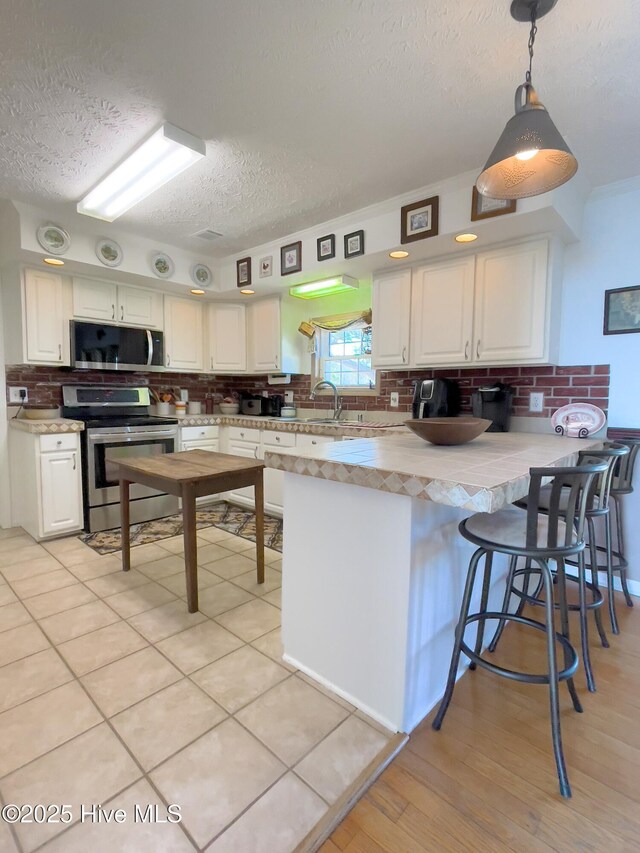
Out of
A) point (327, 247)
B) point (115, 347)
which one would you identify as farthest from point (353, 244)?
point (115, 347)

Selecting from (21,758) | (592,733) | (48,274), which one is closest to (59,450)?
(48,274)

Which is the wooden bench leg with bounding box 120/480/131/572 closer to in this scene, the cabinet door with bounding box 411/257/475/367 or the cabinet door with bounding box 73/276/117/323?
the cabinet door with bounding box 73/276/117/323

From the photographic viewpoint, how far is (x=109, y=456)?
3.39 metres

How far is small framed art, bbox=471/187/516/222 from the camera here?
2156 mm

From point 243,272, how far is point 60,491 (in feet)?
7.87

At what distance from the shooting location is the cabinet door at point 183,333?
3.98 meters

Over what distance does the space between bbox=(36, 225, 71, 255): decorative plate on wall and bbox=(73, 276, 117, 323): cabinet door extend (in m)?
0.44

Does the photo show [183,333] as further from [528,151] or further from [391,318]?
[528,151]

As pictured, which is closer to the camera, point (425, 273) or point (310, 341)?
point (425, 273)

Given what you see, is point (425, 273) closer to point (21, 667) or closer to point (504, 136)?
point (504, 136)

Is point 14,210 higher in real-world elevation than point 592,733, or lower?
higher

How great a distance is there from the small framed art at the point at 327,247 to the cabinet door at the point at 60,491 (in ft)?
8.13

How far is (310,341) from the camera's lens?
4.28 meters

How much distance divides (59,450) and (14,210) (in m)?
1.70
